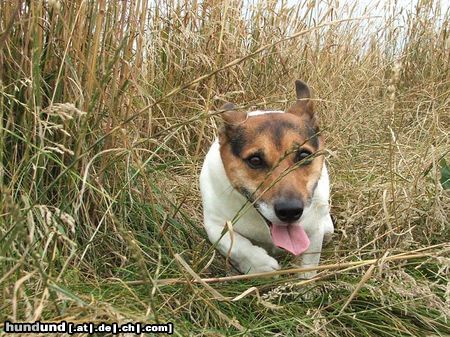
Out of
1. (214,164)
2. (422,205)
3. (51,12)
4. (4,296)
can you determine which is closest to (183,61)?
(214,164)

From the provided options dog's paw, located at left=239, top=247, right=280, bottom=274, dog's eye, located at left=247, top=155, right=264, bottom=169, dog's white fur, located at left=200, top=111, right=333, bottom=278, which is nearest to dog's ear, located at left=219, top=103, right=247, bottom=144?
dog's white fur, located at left=200, top=111, right=333, bottom=278

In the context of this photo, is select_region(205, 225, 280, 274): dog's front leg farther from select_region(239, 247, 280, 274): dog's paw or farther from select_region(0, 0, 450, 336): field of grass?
select_region(0, 0, 450, 336): field of grass

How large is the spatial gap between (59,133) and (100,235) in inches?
17.7

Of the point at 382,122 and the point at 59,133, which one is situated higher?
the point at 59,133

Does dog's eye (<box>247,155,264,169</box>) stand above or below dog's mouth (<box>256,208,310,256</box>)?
above

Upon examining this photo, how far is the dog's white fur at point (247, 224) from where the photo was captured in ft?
8.43

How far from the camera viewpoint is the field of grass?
186 cm

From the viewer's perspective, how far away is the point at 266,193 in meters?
2.41

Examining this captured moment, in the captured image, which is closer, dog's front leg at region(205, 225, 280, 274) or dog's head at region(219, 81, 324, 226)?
dog's head at region(219, 81, 324, 226)

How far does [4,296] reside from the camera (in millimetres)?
1667

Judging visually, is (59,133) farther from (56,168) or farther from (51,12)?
(51,12)

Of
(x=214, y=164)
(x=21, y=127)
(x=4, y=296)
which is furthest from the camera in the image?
(x=214, y=164)

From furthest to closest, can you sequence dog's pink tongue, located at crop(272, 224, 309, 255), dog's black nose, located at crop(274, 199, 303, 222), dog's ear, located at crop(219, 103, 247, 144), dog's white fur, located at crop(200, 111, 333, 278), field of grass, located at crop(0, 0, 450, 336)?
dog's ear, located at crop(219, 103, 247, 144)
dog's white fur, located at crop(200, 111, 333, 278)
dog's pink tongue, located at crop(272, 224, 309, 255)
dog's black nose, located at crop(274, 199, 303, 222)
field of grass, located at crop(0, 0, 450, 336)

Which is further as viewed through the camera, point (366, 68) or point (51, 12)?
point (366, 68)
